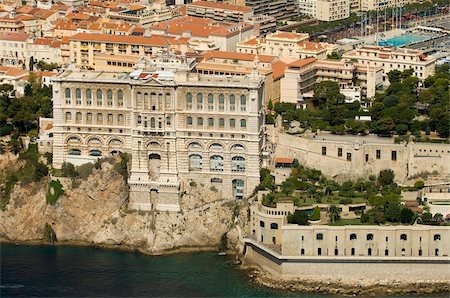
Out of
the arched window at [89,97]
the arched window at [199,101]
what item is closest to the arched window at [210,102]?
the arched window at [199,101]

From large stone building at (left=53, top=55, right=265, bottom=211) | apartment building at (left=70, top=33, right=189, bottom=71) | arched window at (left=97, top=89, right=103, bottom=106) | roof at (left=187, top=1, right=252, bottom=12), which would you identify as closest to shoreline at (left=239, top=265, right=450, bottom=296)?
large stone building at (left=53, top=55, right=265, bottom=211)

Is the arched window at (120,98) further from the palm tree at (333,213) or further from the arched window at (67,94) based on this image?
the palm tree at (333,213)

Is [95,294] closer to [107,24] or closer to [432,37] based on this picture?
[107,24]

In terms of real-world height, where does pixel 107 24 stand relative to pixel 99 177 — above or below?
above

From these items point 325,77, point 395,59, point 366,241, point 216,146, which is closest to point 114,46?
point 325,77

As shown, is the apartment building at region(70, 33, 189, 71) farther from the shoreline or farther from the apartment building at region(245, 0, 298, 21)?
the shoreline

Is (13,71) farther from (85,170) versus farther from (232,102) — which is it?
(232,102)

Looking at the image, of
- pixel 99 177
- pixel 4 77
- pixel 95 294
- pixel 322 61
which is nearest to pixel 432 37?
pixel 322 61
